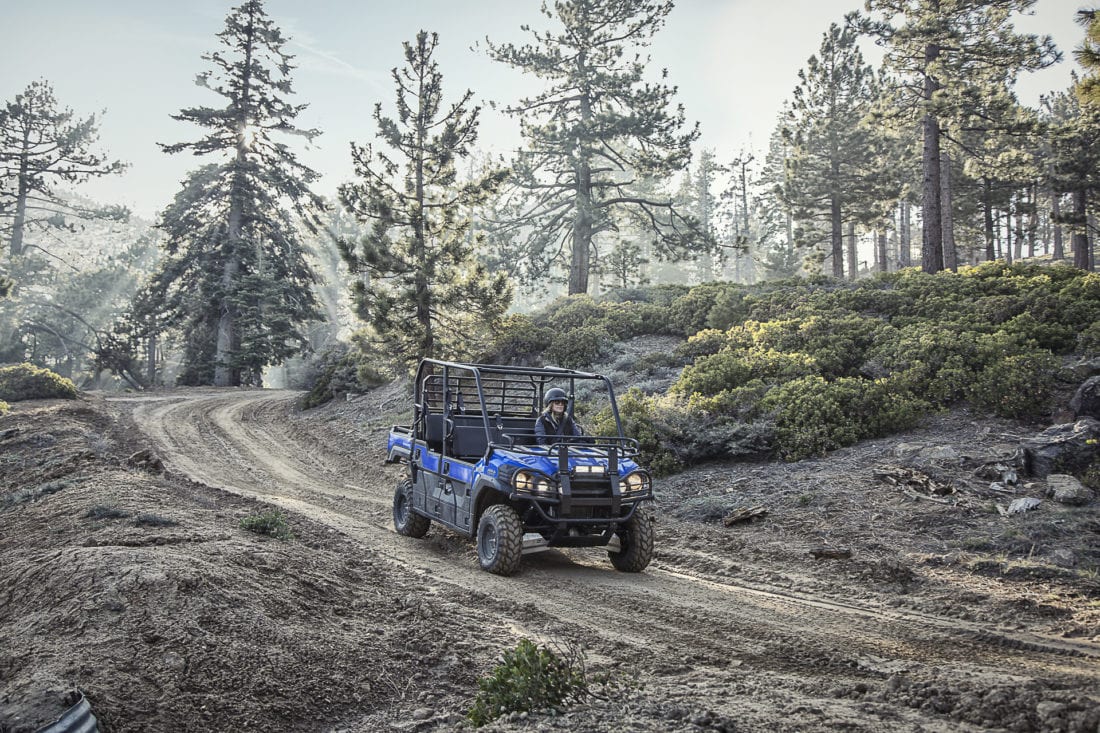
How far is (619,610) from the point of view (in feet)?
20.5

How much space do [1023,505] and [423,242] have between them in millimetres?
15774

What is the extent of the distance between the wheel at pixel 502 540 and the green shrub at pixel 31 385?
23.1 m

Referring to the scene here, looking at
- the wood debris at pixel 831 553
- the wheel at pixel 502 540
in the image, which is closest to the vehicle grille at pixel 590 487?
the wheel at pixel 502 540

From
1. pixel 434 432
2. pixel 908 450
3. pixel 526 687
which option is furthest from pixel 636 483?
pixel 908 450

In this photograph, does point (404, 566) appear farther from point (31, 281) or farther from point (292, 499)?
point (31, 281)

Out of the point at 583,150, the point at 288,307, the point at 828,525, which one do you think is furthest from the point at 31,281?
the point at 828,525


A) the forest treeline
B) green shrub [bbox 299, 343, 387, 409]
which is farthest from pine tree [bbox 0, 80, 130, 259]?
green shrub [bbox 299, 343, 387, 409]

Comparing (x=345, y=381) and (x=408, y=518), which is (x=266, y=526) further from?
(x=345, y=381)

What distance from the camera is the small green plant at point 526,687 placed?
3801 mm

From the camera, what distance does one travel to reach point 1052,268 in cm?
1630

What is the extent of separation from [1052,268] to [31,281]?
2451 inches

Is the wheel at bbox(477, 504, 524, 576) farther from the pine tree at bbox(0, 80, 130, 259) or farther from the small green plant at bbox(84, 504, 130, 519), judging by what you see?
the pine tree at bbox(0, 80, 130, 259)

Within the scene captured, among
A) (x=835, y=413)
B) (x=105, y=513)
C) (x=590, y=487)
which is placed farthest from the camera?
(x=835, y=413)

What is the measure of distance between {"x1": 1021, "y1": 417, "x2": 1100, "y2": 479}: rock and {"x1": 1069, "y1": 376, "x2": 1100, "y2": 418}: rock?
598mm
